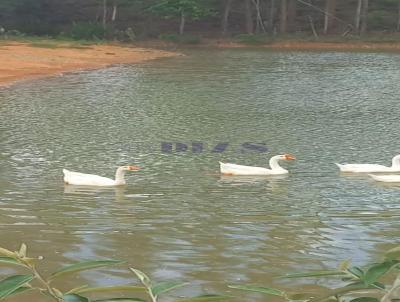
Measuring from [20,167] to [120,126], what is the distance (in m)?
4.72

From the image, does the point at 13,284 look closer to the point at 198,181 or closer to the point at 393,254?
the point at 393,254

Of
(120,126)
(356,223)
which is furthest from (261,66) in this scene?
(356,223)

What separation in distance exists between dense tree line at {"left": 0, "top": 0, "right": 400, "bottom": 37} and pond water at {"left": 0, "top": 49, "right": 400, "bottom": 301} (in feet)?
86.4

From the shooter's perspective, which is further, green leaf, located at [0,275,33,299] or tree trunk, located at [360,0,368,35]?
tree trunk, located at [360,0,368,35]

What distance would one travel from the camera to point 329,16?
52.4m

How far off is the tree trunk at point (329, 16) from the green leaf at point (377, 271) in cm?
5065

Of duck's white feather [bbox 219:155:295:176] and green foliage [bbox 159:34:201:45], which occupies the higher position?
duck's white feather [bbox 219:155:295:176]

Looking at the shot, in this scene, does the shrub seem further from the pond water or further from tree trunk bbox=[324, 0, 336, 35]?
the pond water

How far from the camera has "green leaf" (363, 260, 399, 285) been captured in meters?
1.53

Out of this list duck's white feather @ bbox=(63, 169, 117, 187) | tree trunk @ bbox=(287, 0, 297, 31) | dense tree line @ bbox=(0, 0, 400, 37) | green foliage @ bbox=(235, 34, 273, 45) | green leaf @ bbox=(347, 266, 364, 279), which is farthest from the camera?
tree trunk @ bbox=(287, 0, 297, 31)

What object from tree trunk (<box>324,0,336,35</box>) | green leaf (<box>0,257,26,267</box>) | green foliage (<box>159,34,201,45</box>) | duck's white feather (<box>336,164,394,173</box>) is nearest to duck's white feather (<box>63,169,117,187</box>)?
duck's white feather (<box>336,164,394,173</box>)

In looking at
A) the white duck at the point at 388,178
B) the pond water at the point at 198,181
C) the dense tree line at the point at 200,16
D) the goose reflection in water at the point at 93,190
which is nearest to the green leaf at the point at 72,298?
the pond water at the point at 198,181

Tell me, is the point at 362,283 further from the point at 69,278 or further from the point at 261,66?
the point at 261,66

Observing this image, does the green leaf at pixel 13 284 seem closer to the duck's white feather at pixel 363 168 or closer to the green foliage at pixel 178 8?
the duck's white feather at pixel 363 168
